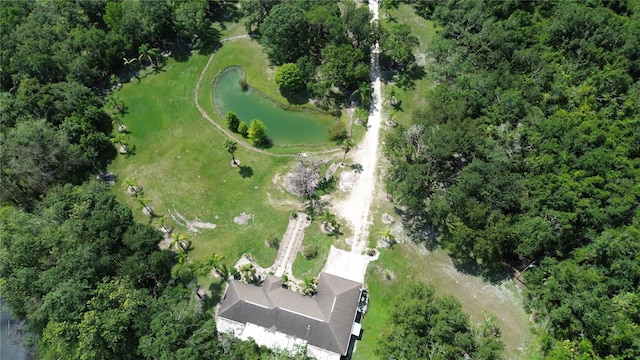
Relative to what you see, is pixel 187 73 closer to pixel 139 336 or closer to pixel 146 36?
pixel 146 36

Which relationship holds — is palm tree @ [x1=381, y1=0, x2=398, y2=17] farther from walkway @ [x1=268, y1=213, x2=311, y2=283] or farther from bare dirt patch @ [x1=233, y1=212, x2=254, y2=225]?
bare dirt patch @ [x1=233, y1=212, x2=254, y2=225]

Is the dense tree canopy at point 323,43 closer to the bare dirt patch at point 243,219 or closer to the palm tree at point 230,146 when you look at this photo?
the palm tree at point 230,146

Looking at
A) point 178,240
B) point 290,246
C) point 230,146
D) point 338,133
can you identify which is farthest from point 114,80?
point 290,246

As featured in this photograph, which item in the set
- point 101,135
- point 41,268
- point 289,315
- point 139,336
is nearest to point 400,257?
point 289,315

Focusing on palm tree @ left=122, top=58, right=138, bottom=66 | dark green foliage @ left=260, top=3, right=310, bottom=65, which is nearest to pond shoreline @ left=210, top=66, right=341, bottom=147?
dark green foliage @ left=260, top=3, right=310, bottom=65

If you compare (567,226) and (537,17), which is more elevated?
(537,17)

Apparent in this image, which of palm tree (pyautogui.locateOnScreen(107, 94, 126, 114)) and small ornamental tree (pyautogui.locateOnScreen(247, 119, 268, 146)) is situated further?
palm tree (pyautogui.locateOnScreen(107, 94, 126, 114))

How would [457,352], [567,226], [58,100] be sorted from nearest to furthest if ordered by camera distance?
[457,352] < [567,226] < [58,100]

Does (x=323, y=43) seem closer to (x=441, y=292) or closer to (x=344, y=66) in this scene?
(x=344, y=66)
